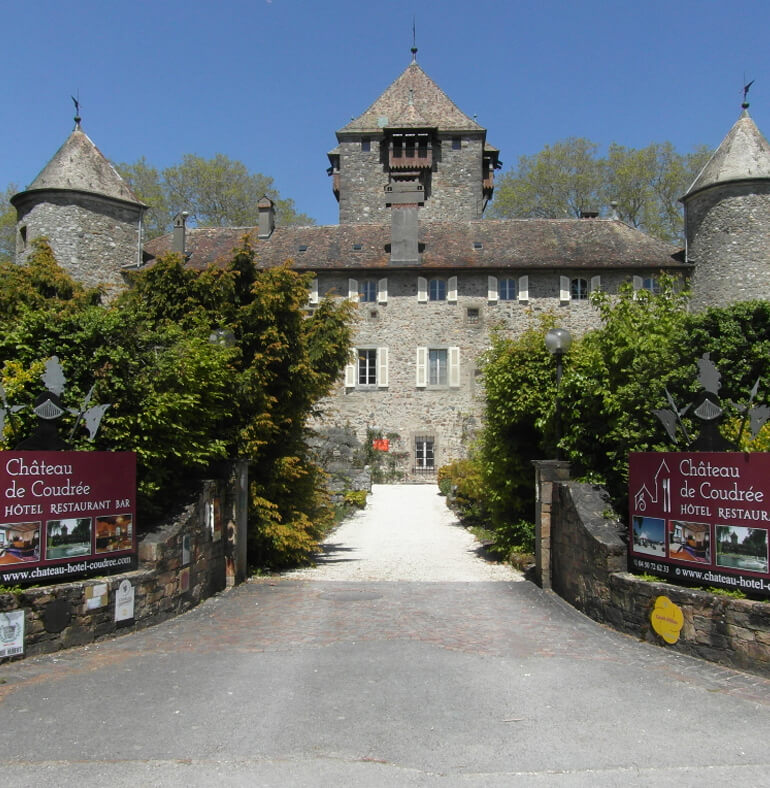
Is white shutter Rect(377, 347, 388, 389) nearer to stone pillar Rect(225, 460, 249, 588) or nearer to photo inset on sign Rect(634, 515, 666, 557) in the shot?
stone pillar Rect(225, 460, 249, 588)

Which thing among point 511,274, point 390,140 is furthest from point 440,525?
point 390,140

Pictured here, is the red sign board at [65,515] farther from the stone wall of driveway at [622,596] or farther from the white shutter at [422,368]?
the white shutter at [422,368]

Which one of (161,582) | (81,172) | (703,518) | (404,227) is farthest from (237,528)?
(404,227)

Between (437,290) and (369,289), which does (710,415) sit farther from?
(369,289)

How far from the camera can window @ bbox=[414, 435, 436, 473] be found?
32500 mm

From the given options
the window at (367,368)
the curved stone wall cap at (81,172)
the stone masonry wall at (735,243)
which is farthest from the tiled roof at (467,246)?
the window at (367,368)

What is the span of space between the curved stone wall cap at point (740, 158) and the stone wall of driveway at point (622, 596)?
23.6m

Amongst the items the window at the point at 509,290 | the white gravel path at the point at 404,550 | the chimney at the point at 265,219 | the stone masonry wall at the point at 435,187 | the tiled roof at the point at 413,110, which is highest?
the tiled roof at the point at 413,110

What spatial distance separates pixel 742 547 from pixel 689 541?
56cm

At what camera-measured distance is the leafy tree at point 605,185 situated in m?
41.5

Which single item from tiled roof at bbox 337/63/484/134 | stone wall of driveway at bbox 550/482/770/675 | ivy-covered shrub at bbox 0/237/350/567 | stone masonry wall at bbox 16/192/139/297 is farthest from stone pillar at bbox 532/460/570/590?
tiled roof at bbox 337/63/484/134

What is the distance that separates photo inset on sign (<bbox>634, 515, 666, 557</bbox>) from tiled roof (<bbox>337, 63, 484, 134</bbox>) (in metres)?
34.7

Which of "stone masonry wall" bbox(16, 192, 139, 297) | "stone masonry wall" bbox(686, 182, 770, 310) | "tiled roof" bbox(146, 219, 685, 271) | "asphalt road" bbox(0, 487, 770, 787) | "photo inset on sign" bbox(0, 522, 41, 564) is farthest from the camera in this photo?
"tiled roof" bbox(146, 219, 685, 271)

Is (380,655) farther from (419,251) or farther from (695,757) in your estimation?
(419,251)
